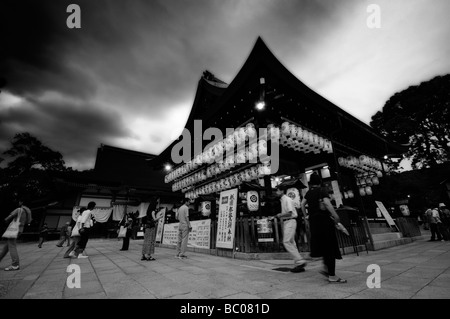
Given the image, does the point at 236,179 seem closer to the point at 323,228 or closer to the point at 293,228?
the point at 293,228

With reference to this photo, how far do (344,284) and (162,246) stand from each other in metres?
11.5

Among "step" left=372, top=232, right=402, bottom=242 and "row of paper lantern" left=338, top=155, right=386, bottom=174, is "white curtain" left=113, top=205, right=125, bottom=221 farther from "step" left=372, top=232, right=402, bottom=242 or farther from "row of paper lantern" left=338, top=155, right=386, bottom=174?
"step" left=372, top=232, right=402, bottom=242

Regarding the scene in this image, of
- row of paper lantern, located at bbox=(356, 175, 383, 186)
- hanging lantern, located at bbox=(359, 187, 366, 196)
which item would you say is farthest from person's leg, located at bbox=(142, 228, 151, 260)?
row of paper lantern, located at bbox=(356, 175, 383, 186)

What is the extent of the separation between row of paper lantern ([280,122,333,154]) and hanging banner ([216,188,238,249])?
10.6 feet

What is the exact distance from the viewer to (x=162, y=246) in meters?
12.4

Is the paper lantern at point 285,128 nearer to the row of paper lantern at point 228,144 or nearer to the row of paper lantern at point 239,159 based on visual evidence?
the row of paper lantern at point 239,159

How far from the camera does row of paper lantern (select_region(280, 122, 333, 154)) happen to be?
27.0 ft

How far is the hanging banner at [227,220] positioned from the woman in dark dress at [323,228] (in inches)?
143

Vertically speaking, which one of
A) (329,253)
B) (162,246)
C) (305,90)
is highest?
A: (305,90)

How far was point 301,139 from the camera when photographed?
8742 mm

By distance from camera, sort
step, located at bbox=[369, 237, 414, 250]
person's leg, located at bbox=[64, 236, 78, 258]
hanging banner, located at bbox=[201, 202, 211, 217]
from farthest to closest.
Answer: hanging banner, located at bbox=[201, 202, 211, 217], step, located at bbox=[369, 237, 414, 250], person's leg, located at bbox=[64, 236, 78, 258]

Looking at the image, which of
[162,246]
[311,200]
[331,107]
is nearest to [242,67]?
[331,107]

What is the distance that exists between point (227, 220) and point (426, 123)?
2900 centimetres
